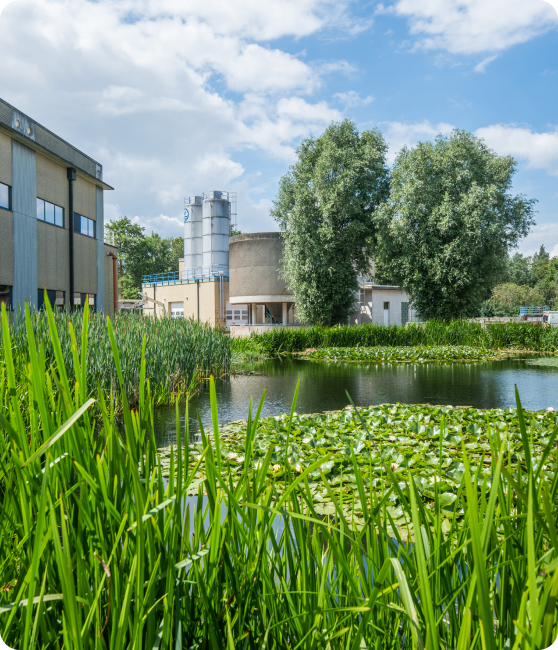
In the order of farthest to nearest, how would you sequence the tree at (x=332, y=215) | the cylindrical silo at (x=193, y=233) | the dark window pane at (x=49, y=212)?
the cylindrical silo at (x=193, y=233), the tree at (x=332, y=215), the dark window pane at (x=49, y=212)

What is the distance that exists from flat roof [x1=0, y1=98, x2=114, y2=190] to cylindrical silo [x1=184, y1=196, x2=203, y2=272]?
15.2 m

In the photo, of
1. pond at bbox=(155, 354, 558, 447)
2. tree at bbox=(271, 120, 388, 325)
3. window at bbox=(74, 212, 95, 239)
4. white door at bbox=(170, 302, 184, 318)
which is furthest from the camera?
white door at bbox=(170, 302, 184, 318)

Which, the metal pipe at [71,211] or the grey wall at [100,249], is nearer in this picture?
the metal pipe at [71,211]

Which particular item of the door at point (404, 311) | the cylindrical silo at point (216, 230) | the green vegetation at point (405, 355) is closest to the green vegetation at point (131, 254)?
the cylindrical silo at point (216, 230)

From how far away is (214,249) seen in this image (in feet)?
105

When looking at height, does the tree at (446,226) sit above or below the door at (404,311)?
above

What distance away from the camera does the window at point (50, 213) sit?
571 inches

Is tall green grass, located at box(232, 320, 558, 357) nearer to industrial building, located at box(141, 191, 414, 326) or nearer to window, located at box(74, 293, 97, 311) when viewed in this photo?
industrial building, located at box(141, 191, 414, 326)

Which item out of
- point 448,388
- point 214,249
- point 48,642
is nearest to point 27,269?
point 448,388

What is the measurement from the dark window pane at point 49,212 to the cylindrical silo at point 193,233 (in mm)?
18133

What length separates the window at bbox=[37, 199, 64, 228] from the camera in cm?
1449

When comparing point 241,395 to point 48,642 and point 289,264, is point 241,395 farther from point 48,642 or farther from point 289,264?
point 289,264

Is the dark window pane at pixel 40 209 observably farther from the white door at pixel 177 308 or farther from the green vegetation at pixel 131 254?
the green vegetation at pixel 131 254

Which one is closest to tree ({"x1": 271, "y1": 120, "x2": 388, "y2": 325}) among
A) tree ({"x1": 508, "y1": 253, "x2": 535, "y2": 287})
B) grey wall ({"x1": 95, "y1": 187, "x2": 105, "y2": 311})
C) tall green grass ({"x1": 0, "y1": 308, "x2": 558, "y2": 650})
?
grey wall ({"x1": 95, "y1": 187, "x2": 105, "y2": 311})
